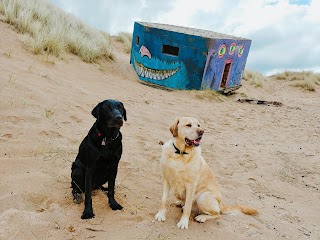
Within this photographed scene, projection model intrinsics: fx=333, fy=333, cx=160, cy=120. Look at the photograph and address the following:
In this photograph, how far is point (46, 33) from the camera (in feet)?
34.1

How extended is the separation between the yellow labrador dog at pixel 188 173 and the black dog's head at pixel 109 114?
538mm

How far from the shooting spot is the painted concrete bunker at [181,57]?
35.9 ft

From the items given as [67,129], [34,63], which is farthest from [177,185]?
[34,63]

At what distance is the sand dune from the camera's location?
10.5 ft

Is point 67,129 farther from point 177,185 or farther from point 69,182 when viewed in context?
point 177,185

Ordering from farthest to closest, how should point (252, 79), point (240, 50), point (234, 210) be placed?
point (252, 79), point (240, 50), point (234, 210)

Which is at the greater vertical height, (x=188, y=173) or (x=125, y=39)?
(x=125, y=39)

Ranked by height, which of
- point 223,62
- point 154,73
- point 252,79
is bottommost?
point 154,73

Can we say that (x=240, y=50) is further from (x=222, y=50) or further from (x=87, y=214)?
(x=87, y=214)

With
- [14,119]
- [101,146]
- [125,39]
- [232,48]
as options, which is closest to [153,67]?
[232,48]

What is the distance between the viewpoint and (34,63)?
815cm

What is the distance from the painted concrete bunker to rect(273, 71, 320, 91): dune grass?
6.31 metres

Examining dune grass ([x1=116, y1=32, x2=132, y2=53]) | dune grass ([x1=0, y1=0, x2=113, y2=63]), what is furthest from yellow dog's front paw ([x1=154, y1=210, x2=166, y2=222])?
dune grass ([x1=116, y1=32, x2=132, y2=53])

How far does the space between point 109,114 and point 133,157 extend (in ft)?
6.16
